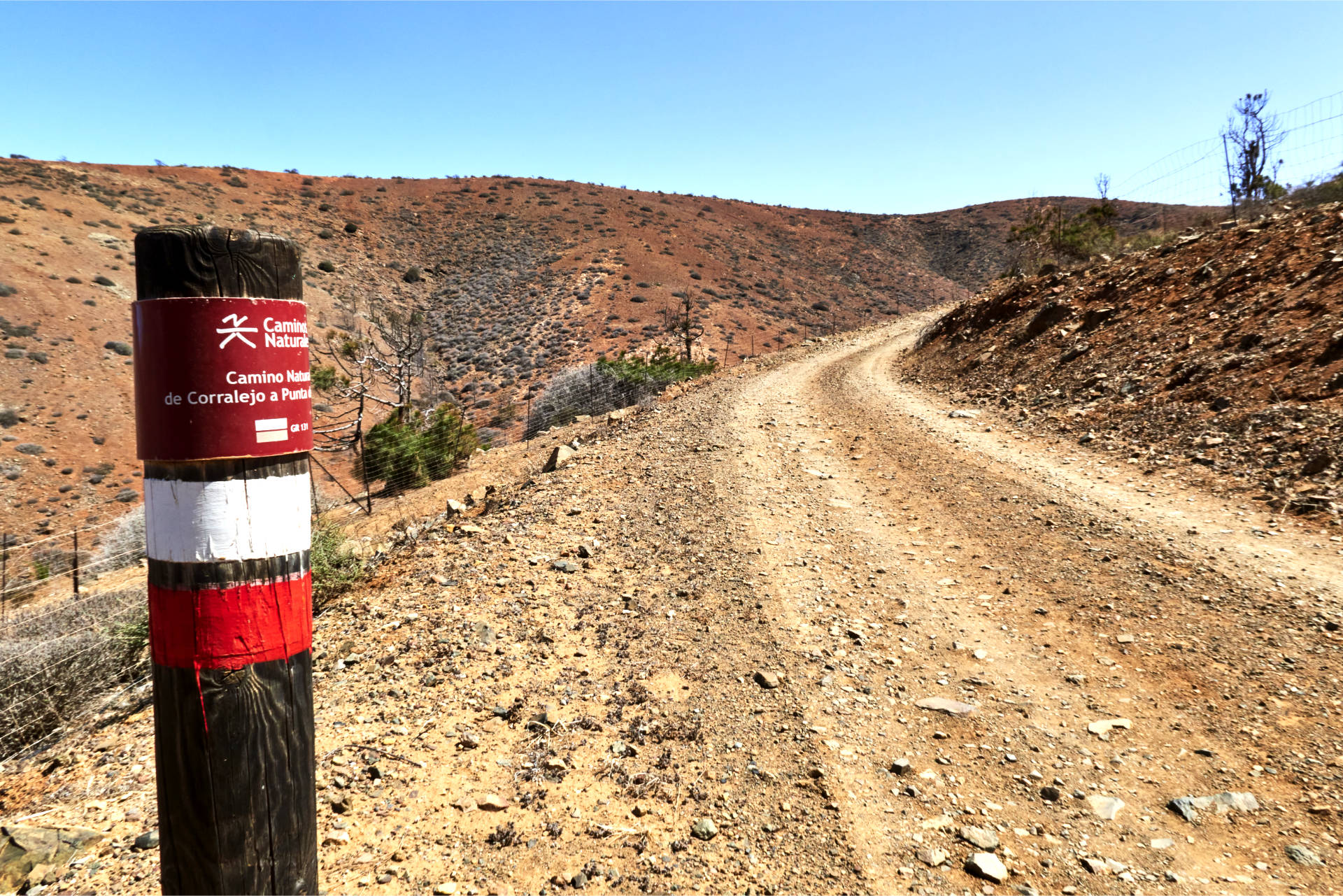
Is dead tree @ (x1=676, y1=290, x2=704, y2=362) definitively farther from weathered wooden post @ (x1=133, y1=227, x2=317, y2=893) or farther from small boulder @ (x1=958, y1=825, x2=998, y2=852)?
weathered wooden post @ (x1=133, y1=227, x2=317, y2=893)

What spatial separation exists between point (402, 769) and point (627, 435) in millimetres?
7547

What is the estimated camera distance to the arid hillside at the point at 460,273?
78.7 feet

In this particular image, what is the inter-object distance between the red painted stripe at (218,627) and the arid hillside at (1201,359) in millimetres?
7795

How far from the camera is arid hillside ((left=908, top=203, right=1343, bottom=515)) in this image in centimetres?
748

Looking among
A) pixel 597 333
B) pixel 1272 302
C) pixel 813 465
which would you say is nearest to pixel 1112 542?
pixel 813 465

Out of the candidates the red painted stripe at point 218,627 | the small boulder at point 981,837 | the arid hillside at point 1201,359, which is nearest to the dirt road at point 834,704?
the small boulder at point 981,837

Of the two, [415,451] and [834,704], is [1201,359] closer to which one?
[834,704]

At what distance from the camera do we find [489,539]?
7191mm

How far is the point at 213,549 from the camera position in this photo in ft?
5.52

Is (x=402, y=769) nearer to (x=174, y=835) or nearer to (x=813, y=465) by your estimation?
(x=174, y=835)

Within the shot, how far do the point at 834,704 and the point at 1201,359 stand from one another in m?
8.25

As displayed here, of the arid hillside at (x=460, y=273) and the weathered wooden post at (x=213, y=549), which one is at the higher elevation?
the arid hillside at (x=460, y=273)

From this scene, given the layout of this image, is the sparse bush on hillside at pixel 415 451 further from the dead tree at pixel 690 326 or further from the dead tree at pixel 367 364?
the dead tree at pixel 690 326

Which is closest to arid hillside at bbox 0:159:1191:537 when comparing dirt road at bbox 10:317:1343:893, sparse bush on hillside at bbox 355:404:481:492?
sparse bush on hillside at bbox 355:404:481:492
